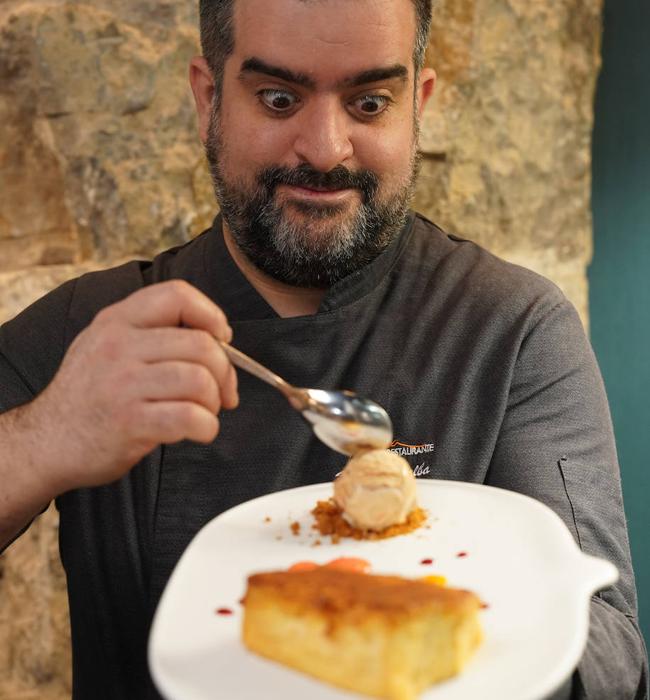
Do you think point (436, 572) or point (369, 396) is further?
point (369, 396)

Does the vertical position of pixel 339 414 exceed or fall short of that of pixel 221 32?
it falls short

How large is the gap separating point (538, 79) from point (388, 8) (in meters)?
0.94

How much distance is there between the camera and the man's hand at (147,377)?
0.97m

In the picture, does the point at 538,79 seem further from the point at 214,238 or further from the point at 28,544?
the point at 28,544

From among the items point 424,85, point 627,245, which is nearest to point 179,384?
point 424,85

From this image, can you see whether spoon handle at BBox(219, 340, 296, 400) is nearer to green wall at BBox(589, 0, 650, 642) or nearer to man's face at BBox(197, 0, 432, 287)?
man's face at BBox(197, 0, 432, 287)

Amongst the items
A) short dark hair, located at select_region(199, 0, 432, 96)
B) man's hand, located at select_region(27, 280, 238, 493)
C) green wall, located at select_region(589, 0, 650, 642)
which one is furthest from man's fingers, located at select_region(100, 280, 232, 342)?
green wall, located at select_region(589, 0, 650, 642)

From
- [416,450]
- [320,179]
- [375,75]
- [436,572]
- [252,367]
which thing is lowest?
[416,450]

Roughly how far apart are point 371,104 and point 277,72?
0.14m

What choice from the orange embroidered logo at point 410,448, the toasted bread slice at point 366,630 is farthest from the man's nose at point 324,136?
the toasted bread slice at point 366,630

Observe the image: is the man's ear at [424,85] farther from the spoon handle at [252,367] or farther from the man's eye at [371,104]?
the spoon handle at [252,367]

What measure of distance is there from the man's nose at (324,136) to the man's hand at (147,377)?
1.37ft

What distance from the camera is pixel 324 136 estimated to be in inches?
52.6

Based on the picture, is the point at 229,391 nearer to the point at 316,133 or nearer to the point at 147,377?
the point at 147,377
